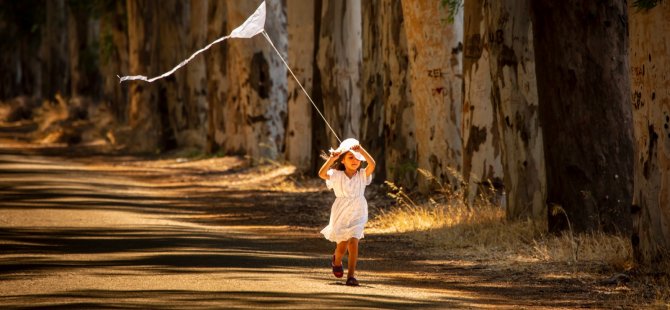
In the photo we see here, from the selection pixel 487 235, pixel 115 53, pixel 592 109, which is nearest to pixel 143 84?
pixel 115 53

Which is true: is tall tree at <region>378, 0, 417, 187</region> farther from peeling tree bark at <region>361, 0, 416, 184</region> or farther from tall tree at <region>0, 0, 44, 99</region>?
tall tree at <region>0, 0, 44, 99</region>

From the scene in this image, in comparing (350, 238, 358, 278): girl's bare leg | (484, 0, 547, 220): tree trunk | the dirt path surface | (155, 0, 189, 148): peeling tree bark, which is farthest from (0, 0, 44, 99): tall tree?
(350, 238, 358, 278): girl's bare leg

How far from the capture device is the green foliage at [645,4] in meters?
12.0

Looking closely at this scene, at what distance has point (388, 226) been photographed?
18406mm

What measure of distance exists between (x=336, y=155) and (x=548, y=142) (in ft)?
11.4

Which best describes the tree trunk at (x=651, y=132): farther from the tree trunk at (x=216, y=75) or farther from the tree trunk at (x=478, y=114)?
the tree trunk at (x=216, y=75)

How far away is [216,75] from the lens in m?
35.8

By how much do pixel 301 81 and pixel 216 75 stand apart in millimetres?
8963

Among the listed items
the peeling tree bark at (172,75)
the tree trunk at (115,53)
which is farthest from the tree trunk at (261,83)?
the tree trunk at (115,53)

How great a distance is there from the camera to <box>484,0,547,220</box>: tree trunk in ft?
53.1

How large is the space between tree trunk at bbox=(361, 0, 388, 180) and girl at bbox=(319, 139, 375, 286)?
424 inches

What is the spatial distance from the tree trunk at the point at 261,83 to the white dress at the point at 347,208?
60.7ft

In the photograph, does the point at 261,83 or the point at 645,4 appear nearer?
the point at 645,4

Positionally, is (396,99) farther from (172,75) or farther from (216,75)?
(172,75)
